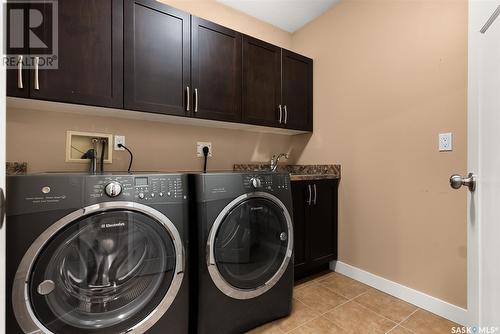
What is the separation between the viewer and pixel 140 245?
3.71ft

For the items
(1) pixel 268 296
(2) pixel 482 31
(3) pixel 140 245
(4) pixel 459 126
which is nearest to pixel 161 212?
(3) pixel 140 245

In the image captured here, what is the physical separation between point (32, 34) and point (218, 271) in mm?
1596

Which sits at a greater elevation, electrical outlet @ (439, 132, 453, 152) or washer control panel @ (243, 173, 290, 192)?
electrical outlet @ (439, 132, 453, 152)

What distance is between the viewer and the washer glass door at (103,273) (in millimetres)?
944

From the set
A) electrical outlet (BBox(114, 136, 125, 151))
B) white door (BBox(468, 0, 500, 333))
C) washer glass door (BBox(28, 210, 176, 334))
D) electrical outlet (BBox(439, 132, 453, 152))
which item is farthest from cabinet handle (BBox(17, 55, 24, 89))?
electrical outlet (BBox(439, 132, 453, 152))

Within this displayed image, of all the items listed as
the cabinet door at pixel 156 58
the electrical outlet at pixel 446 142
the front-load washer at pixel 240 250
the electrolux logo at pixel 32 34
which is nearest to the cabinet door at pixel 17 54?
the electrolux logo at pixel 32 34

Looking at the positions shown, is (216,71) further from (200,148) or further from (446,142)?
(446,142)

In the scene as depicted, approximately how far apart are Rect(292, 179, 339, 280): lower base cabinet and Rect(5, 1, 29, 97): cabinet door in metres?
1.77

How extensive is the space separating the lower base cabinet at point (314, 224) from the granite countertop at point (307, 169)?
41 millimetres

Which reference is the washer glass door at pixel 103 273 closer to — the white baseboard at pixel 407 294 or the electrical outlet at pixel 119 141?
the electrical outlet at pixel 119 141

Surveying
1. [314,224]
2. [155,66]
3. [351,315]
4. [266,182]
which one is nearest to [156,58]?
[155,66]

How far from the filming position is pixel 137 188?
3.64 ft

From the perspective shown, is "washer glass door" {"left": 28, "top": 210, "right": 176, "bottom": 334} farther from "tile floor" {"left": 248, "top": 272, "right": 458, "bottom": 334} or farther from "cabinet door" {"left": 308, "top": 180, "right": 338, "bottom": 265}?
"cabinet door" {"left": 308, "top": 180, "right": 338, "bottom": 265}

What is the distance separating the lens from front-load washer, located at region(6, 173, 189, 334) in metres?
0.89
